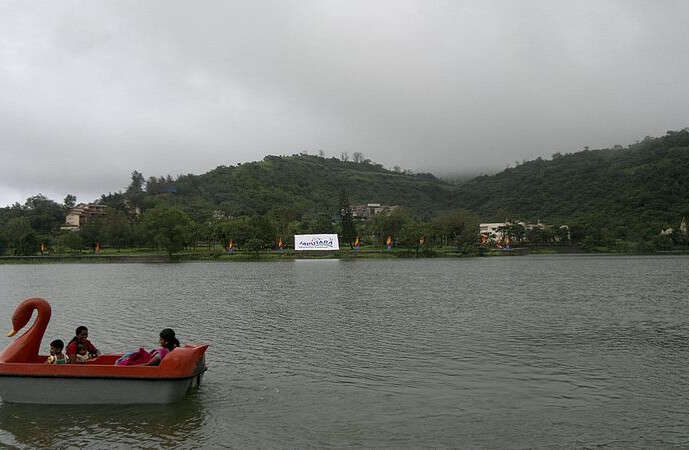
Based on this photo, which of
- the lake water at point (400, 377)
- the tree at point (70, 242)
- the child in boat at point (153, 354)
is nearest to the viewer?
the lake water at point (400, 377)

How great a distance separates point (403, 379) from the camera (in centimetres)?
1908

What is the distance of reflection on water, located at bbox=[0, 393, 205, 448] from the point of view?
45.4ft

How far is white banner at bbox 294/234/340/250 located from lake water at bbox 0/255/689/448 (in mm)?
105281

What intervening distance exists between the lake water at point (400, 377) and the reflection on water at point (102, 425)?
0.18 ft

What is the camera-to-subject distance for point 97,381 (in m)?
15.9

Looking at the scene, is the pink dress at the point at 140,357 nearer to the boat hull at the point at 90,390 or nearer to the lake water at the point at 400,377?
the boat hull at the point at 90,390

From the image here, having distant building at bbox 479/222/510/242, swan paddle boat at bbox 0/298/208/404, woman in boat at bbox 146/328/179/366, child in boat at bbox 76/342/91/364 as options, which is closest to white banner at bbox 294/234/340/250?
distant building at bbox 479/222/510/242

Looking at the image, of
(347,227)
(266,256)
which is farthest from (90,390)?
(347,227)

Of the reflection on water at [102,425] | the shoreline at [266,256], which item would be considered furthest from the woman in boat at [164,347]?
the shoreline at [266,256]

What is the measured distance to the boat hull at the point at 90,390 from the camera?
623 inches

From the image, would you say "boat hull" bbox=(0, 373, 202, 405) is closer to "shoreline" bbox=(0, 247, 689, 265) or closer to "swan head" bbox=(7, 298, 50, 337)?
"swan head" bbox=(7, 298, 50, 337)

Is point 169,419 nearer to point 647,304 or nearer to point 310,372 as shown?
point 310,372

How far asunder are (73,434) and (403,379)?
1041cm

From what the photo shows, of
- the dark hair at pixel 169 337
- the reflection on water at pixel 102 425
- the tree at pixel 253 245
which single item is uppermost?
the tree at pixel 253 245
